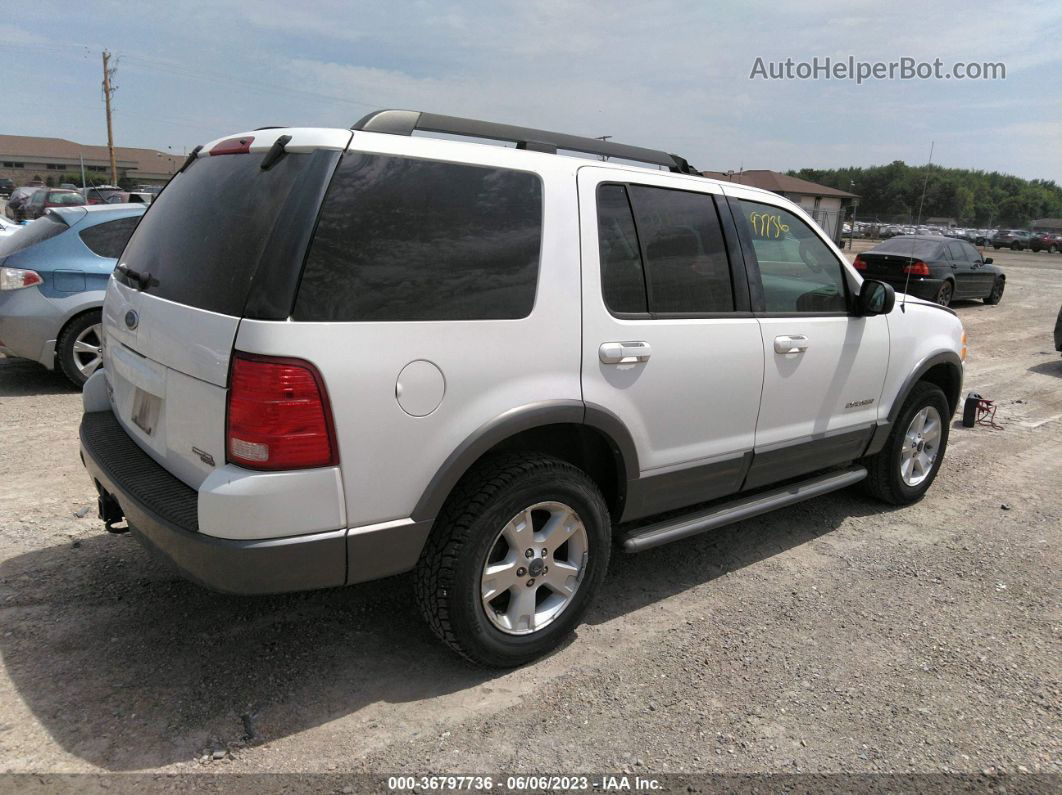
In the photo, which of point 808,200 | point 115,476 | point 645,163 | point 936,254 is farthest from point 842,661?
point 808,200

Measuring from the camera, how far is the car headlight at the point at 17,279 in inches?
249

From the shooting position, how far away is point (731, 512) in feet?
12.2

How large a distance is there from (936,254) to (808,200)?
4691 centimetres

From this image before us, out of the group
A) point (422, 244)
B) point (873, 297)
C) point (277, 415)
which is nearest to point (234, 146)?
point (422, 244)

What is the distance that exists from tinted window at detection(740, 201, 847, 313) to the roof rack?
53cm

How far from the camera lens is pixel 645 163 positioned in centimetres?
366

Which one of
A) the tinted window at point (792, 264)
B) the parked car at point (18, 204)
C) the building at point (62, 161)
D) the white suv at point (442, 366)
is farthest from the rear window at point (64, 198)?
the building at point (62, 161)

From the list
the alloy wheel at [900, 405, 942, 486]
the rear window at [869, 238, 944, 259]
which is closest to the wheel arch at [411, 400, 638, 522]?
the alloy wheel at [900, 405, 942, 486]

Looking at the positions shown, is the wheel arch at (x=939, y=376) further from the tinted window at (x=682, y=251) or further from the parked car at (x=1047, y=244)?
the parked car at (x=1047, y=244)

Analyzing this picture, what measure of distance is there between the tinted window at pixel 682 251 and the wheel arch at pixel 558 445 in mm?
599

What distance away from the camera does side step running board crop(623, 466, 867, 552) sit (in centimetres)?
337

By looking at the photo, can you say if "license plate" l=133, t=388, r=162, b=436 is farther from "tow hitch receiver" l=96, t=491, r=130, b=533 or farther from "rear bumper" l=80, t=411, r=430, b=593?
"tow hitch receiver" l=96, t=491, r=130, b=533

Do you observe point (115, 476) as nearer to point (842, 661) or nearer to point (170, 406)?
point (170, 406)

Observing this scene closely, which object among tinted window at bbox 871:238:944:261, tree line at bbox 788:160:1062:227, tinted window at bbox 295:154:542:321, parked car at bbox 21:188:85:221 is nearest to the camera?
tinted window at bbox 295:154:542:321
